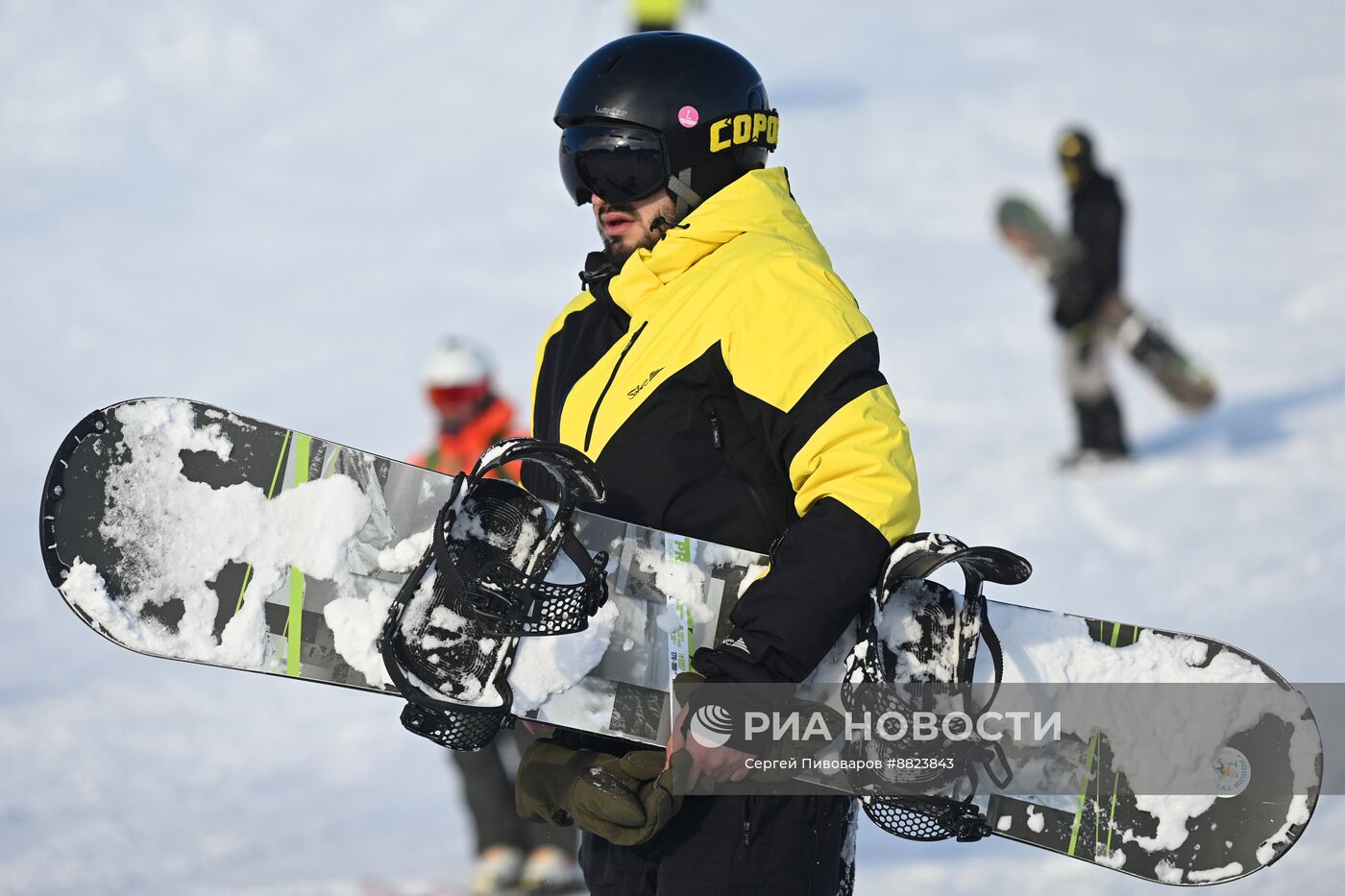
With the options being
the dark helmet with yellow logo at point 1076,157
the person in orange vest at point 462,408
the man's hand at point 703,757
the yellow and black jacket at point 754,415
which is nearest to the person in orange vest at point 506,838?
the person in orange vest at point 462,408

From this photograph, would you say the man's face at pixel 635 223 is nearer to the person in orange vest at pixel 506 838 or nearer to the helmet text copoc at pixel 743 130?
the helmet text copoc at pixel 743 130

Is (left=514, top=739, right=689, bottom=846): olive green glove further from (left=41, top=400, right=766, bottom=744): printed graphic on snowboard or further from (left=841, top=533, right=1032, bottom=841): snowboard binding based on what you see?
(left=841, top=533, right=1032, bottom=841): snowboard binding

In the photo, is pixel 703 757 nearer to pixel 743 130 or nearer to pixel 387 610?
pixel 387 610

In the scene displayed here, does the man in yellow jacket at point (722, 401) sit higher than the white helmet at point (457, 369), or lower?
lower

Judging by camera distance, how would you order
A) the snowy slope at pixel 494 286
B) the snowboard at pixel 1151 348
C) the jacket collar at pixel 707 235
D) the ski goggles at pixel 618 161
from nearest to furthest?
the jacket collar at pixel 707 235
the ski goggles at pixel 618 161
the snowy slope at pixel 494 286
the snowboard at pixel 1151 348

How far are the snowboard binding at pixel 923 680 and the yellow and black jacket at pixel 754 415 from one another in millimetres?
192

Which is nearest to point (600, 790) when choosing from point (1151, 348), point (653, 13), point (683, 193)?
point (683, 193)

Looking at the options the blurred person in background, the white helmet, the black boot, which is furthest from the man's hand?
the blurred person in background

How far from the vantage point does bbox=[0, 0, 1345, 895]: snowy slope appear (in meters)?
5.65

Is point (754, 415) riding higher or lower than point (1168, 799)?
higher

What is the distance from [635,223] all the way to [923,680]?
0.99 m

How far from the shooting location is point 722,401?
253 cm

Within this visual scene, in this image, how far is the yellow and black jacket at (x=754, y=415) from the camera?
2.38 m

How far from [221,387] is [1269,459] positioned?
6787 mm
